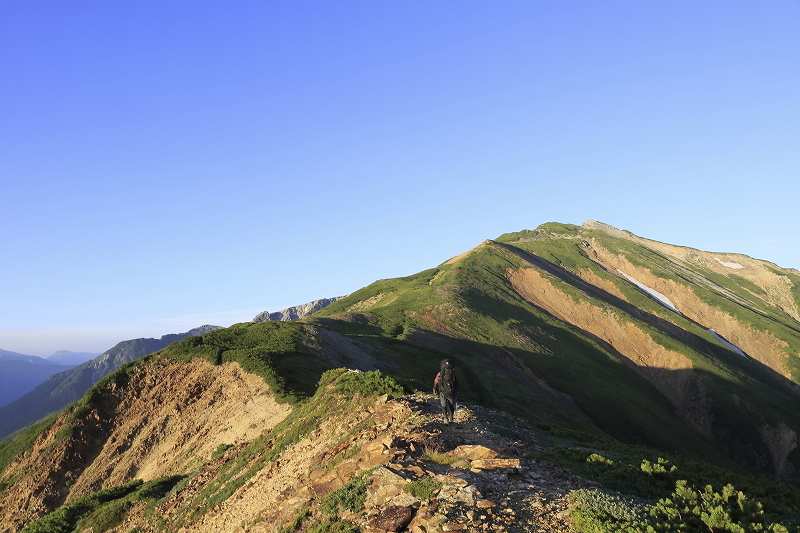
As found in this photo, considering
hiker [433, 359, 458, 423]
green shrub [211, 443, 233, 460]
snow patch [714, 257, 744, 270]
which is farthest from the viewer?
snow patch [714, 257, 744, 270]

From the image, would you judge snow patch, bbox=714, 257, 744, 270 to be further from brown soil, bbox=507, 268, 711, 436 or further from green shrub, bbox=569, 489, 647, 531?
green shrub, bbox=569, 489, 647, 531

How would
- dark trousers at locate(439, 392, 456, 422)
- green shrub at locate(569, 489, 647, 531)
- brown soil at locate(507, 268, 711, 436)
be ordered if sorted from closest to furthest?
green shrub at locate(569, 489, 647, 531)
dark trousers at locate(439, 392, 456, 422)
brown soil at locate(507, 268, 711, 436)

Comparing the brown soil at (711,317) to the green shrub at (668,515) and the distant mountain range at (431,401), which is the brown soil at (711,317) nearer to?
the distant mountain range at (431,401)

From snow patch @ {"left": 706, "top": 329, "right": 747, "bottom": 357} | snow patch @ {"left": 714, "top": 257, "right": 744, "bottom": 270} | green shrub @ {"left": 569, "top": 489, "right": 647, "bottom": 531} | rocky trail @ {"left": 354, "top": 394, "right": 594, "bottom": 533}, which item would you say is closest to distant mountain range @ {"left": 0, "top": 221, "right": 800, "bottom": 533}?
rocky trail @ {"left": 354, "top": 394, "right": 594, "bottom": 533}

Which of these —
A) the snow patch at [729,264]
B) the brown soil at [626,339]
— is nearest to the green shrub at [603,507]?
the brown soil at [626,339]

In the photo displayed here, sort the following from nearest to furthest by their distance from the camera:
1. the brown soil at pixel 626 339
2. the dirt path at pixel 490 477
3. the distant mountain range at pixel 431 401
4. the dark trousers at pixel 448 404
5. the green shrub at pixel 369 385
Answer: the dirt path at pixel 490 477
the distant mountain range at pixel 431 401
the dark trousers at pixel 448 404
the green shrub at pixel 369 385
the brown soil at pixel 626 339

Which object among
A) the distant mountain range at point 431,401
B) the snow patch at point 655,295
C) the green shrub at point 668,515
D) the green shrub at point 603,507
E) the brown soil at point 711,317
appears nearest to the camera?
the green shrub at point 668,515

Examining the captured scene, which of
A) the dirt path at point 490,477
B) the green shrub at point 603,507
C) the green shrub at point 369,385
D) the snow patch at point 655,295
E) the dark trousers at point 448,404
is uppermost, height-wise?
the green shrub at point 369,385

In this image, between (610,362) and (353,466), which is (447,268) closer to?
(610,362)

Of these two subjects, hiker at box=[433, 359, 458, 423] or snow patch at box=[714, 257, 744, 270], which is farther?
snow patch at box=[714, 257, 744, 270]

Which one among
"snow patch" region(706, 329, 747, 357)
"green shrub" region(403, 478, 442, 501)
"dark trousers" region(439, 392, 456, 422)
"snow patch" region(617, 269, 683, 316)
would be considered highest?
"dark trousers" region(439, 392, 456, 422)

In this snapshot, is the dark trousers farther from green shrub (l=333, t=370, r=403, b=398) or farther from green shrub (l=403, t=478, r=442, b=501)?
green shrub (l=403, t=478, r=442, b=501)

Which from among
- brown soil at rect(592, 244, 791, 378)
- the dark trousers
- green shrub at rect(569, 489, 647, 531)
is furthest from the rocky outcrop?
brown soil at rect(592, 244, 791, 378)

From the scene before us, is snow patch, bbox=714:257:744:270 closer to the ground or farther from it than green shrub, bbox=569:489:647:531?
closer to the ground
